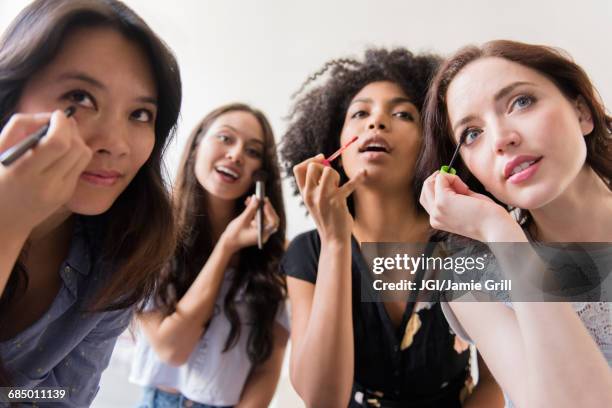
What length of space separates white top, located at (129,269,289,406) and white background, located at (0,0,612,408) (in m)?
0.08

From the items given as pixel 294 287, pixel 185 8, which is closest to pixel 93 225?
pixel 294 287

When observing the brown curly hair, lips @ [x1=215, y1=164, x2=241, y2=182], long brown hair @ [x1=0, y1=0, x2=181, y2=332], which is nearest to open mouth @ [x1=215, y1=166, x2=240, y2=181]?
lips @ [x1=215, y1=164, x2=241, y2=182]

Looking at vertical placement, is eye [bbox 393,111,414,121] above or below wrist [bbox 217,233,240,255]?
above

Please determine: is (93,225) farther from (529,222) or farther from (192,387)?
(529,222)

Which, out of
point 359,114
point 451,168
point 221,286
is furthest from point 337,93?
point 221,286

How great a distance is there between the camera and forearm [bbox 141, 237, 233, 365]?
28.9 inches

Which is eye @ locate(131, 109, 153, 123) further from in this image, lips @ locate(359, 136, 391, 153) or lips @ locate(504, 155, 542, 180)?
lips @ locate(504, 155, 542, 180)

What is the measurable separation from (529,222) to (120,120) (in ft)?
1.57

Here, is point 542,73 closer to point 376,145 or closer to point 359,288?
point 376,145

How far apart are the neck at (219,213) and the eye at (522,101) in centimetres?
55

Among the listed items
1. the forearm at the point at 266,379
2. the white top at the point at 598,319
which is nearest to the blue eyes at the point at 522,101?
the white top at the point at 598,319

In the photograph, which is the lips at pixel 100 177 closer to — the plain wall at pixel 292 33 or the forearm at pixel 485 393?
the plain wall at pixel 292 33

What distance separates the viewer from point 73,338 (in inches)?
20.5

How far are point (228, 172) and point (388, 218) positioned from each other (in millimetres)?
304
